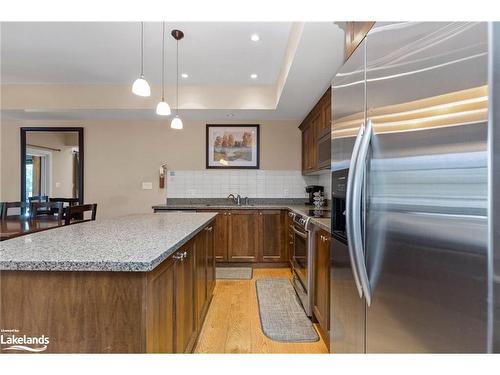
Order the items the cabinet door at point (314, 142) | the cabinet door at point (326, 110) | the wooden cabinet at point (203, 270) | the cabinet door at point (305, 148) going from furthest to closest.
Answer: the cabinet door at point (305, 148) < the cabinet door at point (314, 142) < the cabinet door at point (326, 110) < the wooden cabinet at point (203, 270)

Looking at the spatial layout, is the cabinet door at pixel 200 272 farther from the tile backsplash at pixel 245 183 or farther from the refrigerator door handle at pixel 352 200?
the tile backsplash at pixel 245 183

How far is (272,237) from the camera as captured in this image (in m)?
3.96

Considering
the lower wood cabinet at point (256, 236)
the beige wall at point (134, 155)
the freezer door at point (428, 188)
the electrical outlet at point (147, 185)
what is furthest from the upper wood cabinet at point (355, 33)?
the electrical outlet at point (147, 185)

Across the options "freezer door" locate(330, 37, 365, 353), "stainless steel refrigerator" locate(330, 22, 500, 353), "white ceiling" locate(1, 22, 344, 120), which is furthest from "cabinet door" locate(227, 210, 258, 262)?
"stainless steel refrigerator" locate(330, 22, 500, 353)

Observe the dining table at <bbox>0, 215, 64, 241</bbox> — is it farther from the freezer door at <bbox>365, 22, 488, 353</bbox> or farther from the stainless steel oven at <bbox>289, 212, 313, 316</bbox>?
the freezer door at <bbox>365, 22, 488, 353</bbox>

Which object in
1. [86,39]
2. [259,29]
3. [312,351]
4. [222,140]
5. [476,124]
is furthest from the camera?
[222,140]

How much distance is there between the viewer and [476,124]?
0.61 metres

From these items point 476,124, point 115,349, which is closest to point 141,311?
point 115,349

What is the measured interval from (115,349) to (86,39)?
3.01 meters

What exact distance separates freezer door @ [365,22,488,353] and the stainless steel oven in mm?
1316

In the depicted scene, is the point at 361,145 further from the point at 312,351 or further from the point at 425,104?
the point at 312,351

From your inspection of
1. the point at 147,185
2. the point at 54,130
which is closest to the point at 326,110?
the point at 147,185

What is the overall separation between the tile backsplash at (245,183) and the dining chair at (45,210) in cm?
172

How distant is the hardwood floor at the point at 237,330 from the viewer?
197 centimetres
